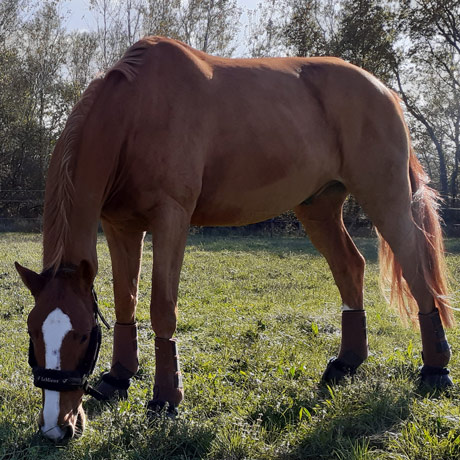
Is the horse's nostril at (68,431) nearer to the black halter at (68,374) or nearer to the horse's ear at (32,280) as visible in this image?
the black halter at (68,374)

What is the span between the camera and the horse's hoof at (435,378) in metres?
3.34

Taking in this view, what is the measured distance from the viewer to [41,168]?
2452 centimetres

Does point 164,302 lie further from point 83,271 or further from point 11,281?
point 11,281

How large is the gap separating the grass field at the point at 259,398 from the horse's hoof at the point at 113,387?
88 mm

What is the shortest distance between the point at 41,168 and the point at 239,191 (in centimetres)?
2353

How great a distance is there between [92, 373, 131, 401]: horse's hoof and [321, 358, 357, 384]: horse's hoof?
57.8 inches

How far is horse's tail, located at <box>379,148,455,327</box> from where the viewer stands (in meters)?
3.64

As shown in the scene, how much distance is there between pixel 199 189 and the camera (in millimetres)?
3029

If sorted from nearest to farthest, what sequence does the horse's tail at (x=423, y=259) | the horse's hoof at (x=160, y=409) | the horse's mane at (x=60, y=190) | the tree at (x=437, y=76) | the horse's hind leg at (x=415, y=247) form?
the horse's mane at (x=60, y=190) < the horse's hoof at (x=160, y=409) < the horse's hind leg at (x=415, y=247) < the horse's tail at (x=423, y=259) < the tree at (x=437, y=76)

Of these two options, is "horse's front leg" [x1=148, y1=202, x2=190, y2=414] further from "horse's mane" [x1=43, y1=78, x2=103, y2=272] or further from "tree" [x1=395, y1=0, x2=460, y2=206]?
"tree" [x1=395, y1=0, x2=460, y2=206]

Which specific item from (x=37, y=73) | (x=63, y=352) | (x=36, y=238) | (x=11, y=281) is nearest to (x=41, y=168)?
(x=37, y=73)

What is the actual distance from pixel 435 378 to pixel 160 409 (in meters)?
1.96

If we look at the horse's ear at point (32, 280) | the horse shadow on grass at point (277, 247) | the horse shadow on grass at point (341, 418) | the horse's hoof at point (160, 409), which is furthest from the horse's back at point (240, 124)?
the horse shadow on grass at point (277, 247)

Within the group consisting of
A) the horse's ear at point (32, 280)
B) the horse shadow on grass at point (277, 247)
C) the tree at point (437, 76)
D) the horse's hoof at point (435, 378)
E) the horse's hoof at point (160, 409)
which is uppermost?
the tree at point (437, 76)
